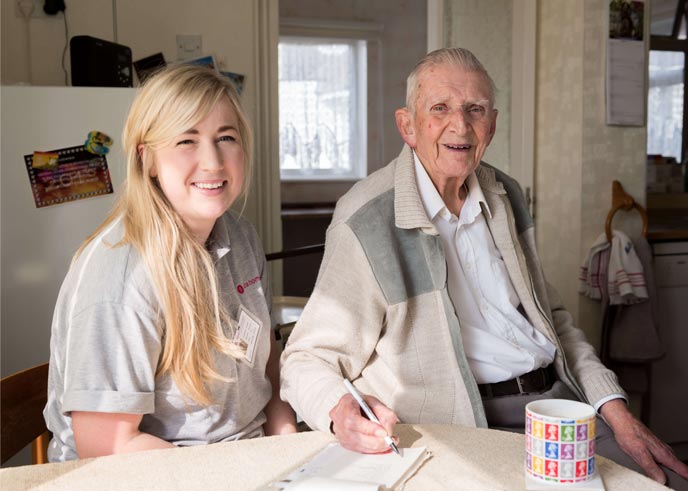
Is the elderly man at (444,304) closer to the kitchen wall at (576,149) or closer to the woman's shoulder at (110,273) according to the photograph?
the woman's shoulder at (110,273)

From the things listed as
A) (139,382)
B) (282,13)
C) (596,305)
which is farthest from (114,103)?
(282,13)

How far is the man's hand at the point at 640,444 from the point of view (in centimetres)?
136

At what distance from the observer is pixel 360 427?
1105 millimetres

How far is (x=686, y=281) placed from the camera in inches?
121

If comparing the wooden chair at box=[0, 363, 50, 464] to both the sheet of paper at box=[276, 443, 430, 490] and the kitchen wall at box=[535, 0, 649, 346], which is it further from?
the kitchen wall at box=[535, 0, 649, 346]

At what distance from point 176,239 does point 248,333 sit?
22 cm

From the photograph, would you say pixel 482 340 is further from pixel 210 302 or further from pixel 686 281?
pixel 686 281

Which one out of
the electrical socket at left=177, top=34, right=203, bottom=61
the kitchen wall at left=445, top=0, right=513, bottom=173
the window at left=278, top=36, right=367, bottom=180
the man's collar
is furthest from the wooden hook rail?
the window at left=278, top=36, right=367, bottom=180

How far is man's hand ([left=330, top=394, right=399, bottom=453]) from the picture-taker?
109 centimetres

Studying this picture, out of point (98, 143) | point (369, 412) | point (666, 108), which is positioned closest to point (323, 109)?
point (666, 108)

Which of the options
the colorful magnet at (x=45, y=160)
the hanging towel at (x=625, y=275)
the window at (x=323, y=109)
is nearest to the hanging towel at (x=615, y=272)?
the hanging towel at (x=625, y=275)

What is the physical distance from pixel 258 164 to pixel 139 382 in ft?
7.33

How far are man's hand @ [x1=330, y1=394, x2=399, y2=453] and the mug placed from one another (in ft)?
0.71

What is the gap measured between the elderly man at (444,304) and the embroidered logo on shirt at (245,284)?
121 mm
